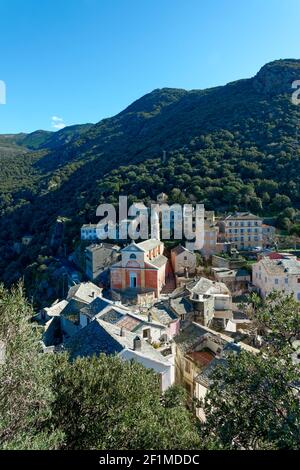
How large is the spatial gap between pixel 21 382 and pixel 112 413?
10.4ft

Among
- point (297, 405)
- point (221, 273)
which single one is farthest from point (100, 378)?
point (221, 273)

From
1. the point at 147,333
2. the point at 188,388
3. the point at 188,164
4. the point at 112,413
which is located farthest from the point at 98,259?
the point at 112,413

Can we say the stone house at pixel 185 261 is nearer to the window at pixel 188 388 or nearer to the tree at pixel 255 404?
the window at pixel 188 388

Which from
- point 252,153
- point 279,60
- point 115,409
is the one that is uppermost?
point 279,60

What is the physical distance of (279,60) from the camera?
12712 centimetres

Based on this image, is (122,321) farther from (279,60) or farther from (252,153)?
(279,60)

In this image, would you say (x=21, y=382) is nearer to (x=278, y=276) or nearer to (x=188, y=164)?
(x=278, y=276)

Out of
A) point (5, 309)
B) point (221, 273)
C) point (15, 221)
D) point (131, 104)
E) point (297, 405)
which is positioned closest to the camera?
point (297, 405)

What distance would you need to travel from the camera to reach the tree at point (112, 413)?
11133 mm

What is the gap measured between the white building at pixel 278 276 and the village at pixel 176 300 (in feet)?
0.38

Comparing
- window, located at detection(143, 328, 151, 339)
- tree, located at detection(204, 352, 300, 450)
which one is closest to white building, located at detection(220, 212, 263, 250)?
window, located at detection(143, 328, 151, 339)

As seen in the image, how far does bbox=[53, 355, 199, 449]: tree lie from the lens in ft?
36.5

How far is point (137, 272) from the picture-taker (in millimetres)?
49938

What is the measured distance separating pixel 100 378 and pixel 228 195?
6328cm
